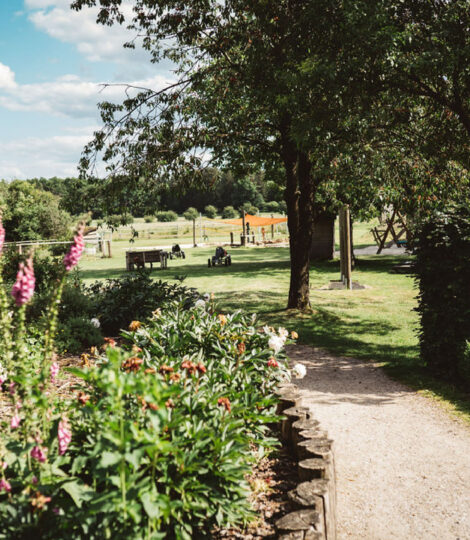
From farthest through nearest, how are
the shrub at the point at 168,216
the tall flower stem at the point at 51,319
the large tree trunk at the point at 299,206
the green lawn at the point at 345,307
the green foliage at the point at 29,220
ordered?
the shrub at the point at 168,216 → the green foliage at the point at 29,220 → the large tree trunk at the point at 299,206 → the green lawn at the point at 345,307 → the tall flower stem at the point at 51,319

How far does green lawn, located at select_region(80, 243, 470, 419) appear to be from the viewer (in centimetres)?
723

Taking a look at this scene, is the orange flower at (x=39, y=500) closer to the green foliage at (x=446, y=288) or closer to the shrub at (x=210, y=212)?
the green foliage at (x=446, y=288)

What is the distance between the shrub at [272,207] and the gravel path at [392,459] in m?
63.5

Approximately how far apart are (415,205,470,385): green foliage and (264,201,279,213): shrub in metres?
62.8

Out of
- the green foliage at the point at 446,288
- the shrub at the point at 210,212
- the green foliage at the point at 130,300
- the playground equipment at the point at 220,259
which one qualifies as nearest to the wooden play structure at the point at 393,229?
the playground equipment at the point at 220,259

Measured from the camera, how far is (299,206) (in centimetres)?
1016

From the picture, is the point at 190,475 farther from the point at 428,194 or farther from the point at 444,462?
the point at 428,194

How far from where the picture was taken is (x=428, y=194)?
886 cm

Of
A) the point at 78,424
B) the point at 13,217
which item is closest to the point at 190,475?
the point at 78,424

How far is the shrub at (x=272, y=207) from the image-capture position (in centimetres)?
7036

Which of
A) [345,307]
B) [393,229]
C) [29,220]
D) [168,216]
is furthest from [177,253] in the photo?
[168,216]

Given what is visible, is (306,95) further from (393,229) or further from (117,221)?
(393,229)

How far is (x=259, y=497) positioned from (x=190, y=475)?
0.91 metres

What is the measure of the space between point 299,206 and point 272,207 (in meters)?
62.7
